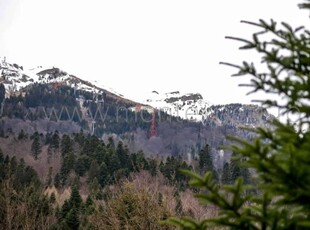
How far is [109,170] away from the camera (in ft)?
243

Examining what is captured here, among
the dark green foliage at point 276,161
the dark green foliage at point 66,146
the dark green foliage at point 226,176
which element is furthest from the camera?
the dark green foliage at point 66,146

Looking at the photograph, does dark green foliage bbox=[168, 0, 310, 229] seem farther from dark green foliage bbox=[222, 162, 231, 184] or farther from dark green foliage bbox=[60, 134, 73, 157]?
dark green foliage bbox=[60, 134, 73, 157]

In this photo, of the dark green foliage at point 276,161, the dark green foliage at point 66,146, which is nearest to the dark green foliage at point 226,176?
the dark green foliage at point 66,146

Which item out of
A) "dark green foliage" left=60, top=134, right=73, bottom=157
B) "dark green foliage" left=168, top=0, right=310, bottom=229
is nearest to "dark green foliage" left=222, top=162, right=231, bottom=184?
"dark green foliage" left=60, top=134, right=73, bottom=157

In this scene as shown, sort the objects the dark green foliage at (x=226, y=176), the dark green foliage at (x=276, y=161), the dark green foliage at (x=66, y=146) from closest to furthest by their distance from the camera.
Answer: the dark green foliage at (x=276, y=161)
the dark green foliage at (x=226, y=176)
the dark green foliage at (x=66, y=146)

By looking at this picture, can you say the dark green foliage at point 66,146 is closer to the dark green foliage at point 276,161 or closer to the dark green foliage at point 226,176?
the dark green foliage at point 226,176

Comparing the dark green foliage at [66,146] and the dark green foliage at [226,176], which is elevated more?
the dark green foliage at [66,146]

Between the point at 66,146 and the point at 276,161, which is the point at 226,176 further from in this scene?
the point at 276,161

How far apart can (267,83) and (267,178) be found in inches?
31.5

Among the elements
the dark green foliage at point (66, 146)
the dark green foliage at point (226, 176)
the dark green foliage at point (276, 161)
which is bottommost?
the dark green foliage at point (226, 176)

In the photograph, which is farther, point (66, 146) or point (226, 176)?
point (66, 146)

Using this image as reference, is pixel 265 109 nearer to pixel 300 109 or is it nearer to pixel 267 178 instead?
pixel 300 109

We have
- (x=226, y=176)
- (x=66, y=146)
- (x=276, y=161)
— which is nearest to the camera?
(x=276, y=161)

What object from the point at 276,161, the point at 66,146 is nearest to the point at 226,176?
the point at 66,146
